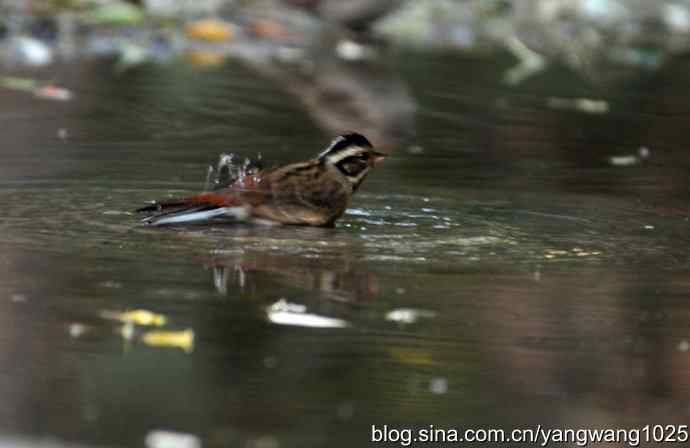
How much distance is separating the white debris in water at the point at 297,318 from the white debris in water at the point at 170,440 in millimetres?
1434

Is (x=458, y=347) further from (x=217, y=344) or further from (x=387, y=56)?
(x=387, y=56)

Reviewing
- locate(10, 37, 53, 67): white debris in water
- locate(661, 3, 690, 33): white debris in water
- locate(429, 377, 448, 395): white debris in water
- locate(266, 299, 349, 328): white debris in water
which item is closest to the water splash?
locate(266, 299, 349, 328): white debris in water

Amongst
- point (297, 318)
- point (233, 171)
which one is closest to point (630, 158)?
point (233, 171)

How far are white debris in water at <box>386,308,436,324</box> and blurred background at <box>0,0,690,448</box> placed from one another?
A: 0.06ft

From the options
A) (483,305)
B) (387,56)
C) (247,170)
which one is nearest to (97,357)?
(483,305)

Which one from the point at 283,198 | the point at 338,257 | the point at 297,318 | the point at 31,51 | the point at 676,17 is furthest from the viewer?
the point at 676,17

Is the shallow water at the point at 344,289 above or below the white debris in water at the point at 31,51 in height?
below

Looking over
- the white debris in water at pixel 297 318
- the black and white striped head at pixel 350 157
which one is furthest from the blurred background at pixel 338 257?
the black and white striped head at pixel 350 157

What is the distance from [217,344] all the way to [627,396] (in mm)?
1420

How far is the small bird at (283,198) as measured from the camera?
8.47 m

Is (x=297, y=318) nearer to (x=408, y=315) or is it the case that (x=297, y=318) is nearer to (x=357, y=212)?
(x=408, y=315)

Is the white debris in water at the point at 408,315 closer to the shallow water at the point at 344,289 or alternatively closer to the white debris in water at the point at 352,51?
the shallow water at the point at 344,289

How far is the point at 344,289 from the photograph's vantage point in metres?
7.34

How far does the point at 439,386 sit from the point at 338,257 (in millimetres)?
2177
